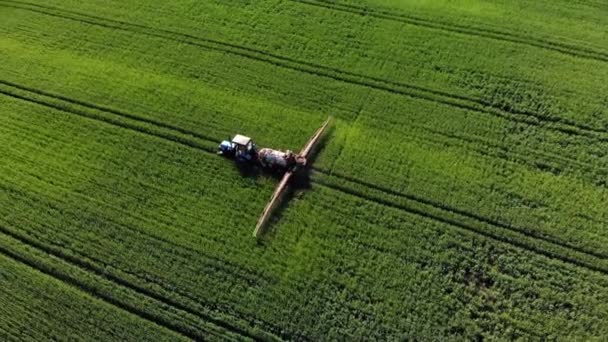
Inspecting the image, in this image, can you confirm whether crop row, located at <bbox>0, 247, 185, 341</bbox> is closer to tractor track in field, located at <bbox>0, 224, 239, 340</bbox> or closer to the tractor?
tractor track in field, located at <bbox>0, 224, 239, 340</bbox>

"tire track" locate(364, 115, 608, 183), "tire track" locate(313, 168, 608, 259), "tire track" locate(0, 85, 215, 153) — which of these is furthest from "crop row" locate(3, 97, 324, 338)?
"tire track" locate(364, 115, 608, 183)

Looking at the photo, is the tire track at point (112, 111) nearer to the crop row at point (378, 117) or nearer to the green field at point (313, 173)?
the green field at point (313, 173)

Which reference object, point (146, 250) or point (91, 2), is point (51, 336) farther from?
point (91, 2)

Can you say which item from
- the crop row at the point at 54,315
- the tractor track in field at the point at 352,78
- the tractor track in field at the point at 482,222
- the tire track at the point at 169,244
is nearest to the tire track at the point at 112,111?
the tire track at the point at 169,244

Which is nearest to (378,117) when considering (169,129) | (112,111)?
(169,129)

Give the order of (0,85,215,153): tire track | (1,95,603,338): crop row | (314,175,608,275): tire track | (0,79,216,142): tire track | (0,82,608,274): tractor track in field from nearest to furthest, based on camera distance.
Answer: (1,95,603,338): crop row < (314,175,608,275): tire track < (0,82,608,274): tractor track in field < (0,85,215,153): tire track < (0,79,216,142): tire track

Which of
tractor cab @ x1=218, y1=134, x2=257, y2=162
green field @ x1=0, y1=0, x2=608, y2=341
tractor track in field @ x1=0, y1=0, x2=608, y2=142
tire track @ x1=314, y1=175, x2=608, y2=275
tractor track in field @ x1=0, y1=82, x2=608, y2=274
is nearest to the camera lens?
green field @ x1=0, y1=0, x2=608, y2=341
